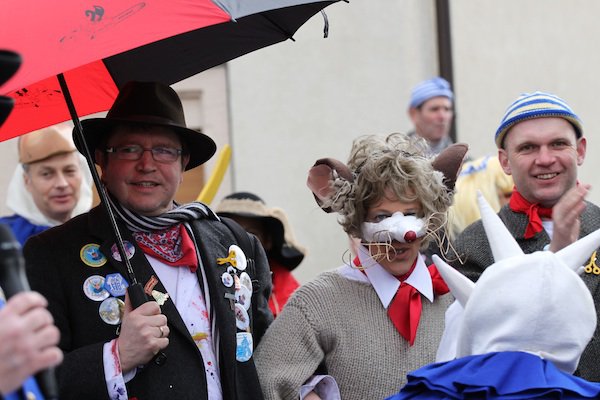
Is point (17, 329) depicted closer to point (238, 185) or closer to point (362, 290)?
point (362, 290)

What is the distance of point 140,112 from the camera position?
14.8 ft

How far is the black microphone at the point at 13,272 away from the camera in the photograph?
2709 mm

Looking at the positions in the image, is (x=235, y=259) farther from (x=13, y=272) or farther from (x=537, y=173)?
(x=13, y=272)

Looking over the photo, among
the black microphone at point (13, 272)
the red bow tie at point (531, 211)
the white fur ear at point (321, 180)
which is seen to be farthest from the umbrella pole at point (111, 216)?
the red bow tie at point (531, 211)

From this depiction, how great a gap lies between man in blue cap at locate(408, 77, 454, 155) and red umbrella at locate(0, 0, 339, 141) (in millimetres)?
3158

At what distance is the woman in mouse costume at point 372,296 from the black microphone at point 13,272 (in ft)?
5.46

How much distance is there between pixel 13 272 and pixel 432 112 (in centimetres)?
570

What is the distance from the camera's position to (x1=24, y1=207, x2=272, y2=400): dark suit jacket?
4.13 metres

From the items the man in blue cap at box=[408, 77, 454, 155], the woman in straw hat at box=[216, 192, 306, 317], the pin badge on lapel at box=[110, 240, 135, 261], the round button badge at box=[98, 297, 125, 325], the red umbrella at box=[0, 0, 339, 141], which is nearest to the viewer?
the red umbrella at box=[0, 0, 339, 141]

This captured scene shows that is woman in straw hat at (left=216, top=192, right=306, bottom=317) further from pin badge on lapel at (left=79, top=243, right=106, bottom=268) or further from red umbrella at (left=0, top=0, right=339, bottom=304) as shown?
pin badge on lapel at (left=79, top=243, right=106, bottom=268)

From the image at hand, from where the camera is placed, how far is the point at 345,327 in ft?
14.9

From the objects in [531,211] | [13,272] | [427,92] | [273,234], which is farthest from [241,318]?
[427,92]

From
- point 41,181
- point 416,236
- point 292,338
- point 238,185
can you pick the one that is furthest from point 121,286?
point 238,185

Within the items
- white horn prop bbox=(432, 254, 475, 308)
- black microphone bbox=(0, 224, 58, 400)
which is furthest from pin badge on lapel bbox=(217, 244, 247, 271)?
black microphone bbox=(0, 224, 58, 400)
